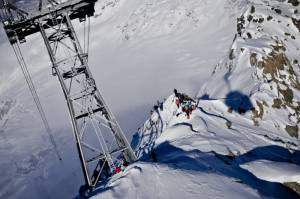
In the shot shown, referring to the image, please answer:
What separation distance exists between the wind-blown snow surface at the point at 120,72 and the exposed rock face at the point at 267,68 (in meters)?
48.3

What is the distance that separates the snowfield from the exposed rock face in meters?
0.09

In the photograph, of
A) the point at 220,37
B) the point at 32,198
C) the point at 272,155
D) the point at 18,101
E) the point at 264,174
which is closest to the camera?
the point at 264,174

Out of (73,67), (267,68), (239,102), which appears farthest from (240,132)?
(73,67)

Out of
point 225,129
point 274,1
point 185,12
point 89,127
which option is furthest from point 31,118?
point 225,129

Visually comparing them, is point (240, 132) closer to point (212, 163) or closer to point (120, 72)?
point (212, 163)

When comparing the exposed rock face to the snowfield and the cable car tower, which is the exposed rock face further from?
the cable car tower

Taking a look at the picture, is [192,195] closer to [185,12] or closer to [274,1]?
[274,1]

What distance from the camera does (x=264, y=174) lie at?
14750mm

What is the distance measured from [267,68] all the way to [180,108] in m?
7.24

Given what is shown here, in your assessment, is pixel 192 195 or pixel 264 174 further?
pixel 264 174

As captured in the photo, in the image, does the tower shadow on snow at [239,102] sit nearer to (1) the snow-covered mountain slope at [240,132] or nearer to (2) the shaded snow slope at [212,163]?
(1) the snow-covered mountain slope at [240,132]

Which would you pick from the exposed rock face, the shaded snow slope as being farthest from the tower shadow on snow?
the shaded snow slope

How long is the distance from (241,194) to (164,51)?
122080 mm

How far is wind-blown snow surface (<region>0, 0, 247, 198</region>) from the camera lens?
10556 cm
